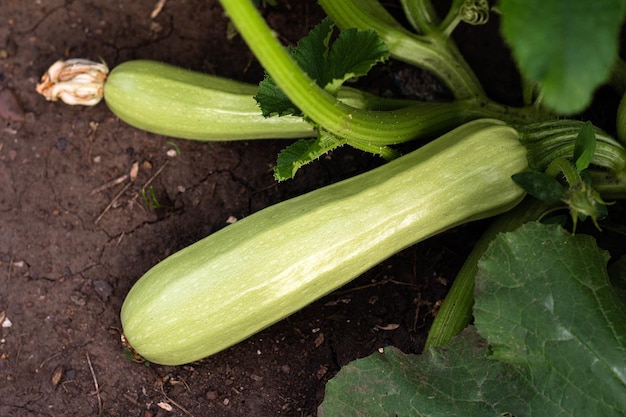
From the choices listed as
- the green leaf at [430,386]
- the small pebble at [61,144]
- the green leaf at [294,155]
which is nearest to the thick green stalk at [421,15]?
the green leaf at [294,155]

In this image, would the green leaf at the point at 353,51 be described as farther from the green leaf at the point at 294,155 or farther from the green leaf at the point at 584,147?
the green leaf at the point at 584,147

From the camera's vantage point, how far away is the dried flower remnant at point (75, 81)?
2.52 meters

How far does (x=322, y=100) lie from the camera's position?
63.8 inches

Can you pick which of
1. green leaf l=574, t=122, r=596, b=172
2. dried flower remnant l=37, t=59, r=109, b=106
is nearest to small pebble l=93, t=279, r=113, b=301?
dried flower remnant l=37, t=59, r=109, b=106

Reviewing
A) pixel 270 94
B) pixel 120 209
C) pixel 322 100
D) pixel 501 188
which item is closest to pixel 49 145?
pixel 120 209

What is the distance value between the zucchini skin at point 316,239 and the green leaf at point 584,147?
193 mm

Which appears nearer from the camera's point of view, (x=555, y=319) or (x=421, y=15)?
(x=555, y=319)

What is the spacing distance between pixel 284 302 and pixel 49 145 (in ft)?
3.96

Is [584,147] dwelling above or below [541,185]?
above

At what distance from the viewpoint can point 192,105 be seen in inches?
91.0

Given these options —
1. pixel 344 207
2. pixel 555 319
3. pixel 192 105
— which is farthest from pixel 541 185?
pixel 192 105

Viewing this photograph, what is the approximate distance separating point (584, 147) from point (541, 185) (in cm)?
14

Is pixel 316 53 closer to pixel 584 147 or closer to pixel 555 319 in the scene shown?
pixel 584 147

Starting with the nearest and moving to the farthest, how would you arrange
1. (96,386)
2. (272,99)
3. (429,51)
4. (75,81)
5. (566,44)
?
(566,44)
(272,99)
(429,51)
(96,386)
(75,81)
